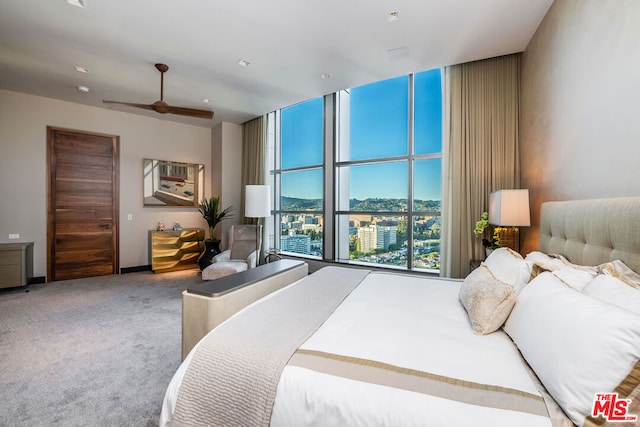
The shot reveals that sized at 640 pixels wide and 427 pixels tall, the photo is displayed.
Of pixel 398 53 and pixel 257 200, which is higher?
pixel 398 53

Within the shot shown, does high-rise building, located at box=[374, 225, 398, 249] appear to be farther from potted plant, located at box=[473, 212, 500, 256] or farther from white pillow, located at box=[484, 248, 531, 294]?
white pillow, located at box=[484, 248, 531, 294]

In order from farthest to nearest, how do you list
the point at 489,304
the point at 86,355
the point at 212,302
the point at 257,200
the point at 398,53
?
the point at 257,200, the point at 398,53, the point at 86,355, the point at 212,302, the point at 489,304

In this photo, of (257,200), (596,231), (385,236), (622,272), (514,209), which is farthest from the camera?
(257,200)

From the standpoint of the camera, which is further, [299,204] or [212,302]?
[299,204]

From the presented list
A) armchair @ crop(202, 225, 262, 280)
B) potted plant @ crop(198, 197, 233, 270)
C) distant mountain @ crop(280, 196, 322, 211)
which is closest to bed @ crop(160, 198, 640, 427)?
armchair @ crop(202, 225, 262, 280)

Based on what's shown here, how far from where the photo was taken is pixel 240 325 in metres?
1.25

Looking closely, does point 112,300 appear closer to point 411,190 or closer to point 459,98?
point 411,190

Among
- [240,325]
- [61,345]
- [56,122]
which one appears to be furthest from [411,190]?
[56,122]

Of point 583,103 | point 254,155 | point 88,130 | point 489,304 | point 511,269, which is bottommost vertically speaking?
point 489,304

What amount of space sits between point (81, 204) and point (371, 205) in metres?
4.89

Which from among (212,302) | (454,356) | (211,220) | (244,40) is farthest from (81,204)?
(454,356)

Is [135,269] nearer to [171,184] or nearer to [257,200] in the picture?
[171,184]

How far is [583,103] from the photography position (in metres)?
1.76

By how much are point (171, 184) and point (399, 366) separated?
557cm
